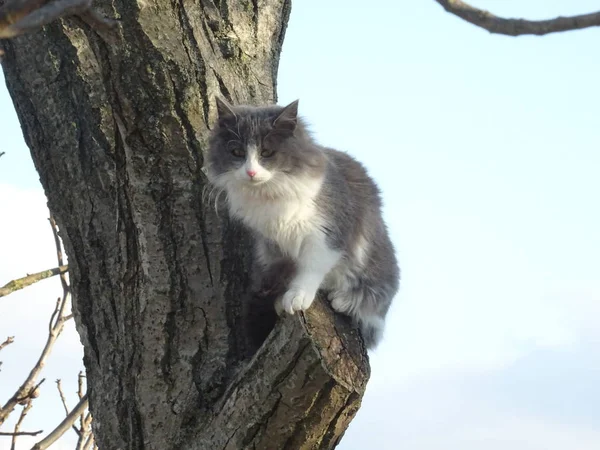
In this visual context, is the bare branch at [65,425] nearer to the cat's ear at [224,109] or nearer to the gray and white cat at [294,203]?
the gray and white cat at [294,203]

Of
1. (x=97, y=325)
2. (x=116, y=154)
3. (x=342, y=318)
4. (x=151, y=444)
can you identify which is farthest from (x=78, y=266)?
(x=342, y=318)

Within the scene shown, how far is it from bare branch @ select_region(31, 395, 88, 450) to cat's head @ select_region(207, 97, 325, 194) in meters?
1.32

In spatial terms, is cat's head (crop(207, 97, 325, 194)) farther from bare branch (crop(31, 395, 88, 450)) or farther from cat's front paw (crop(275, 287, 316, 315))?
bare branch (crop(31, 395, 88, 450))

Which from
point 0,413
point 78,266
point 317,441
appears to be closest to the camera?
point 317,441

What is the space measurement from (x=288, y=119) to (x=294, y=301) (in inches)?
33.2

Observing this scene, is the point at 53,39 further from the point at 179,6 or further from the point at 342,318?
the point at 342,318

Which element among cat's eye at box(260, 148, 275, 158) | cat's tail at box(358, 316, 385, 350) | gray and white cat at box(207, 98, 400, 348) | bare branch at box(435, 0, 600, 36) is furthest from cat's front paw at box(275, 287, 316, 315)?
bare branch at box(435, 0, 600, 36)

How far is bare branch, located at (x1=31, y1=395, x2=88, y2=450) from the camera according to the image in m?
3.86

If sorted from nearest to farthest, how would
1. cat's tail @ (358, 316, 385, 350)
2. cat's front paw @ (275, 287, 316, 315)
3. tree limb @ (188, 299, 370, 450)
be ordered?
tree limb @ (188, 299, 370, 450), cat's front paw @ (275, 287, 316, 315), cat's tail @ (358, 316, 385, 350)

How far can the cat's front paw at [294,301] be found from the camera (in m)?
3.12

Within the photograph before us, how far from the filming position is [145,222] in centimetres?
333

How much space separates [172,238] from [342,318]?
0.76 m

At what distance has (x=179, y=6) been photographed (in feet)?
11.3

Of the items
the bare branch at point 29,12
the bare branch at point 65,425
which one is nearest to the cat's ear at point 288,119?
the bare branch at point 65,425
